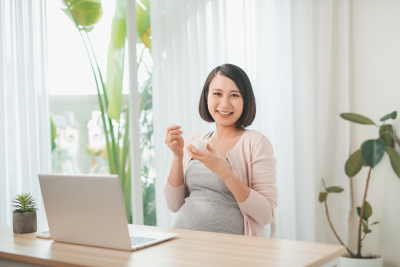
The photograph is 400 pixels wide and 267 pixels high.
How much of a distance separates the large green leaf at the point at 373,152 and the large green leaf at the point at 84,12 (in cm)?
205

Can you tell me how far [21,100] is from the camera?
2.46 meters

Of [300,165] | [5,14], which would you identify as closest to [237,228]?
[300,165]

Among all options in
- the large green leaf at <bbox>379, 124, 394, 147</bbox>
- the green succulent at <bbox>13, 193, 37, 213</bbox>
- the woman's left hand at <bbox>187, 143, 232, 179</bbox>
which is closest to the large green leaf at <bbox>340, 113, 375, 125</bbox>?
the large green leaf at <bbox>379, 124, 394, 147</bbox>

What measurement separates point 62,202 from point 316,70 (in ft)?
8.21

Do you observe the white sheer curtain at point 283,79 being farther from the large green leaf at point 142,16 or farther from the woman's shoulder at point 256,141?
the woman's shoulder at point 256,141

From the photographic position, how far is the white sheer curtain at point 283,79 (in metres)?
3.04

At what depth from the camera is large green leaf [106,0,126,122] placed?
288 centimetres

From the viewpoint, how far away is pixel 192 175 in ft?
6.07

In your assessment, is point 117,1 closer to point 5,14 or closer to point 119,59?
point 119,59

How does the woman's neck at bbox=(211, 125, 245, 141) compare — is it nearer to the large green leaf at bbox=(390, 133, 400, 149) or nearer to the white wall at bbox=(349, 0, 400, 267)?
the large green leaf at bbox=(390, 133, 400, 149)

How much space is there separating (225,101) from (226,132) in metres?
0.17

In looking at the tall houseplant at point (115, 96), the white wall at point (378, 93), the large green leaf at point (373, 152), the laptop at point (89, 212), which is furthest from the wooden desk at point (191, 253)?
the white wall at point (378, 93)

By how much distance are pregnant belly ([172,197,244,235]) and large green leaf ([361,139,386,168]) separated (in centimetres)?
138

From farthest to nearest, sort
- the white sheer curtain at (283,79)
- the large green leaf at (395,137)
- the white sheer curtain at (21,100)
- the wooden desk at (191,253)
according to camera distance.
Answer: the white sheer curtain at (283,79) → the large green leaf at (395,137) → the white sheer curtain at (21,100) → the wooden desk at (191,253)
